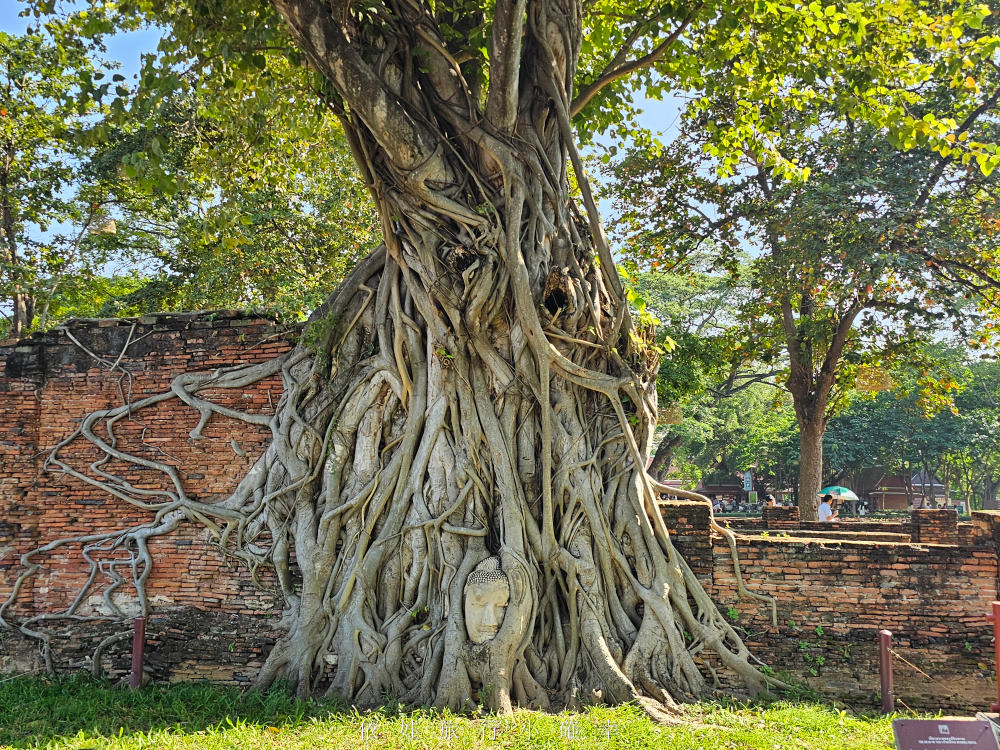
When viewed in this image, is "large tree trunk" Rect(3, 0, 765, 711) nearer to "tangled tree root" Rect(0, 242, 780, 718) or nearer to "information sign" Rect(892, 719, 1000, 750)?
"tangled tree root" Rect(0, 242, 780, 718)

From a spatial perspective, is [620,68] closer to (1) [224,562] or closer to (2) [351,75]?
(2) [351,75]

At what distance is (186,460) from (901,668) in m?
6.31

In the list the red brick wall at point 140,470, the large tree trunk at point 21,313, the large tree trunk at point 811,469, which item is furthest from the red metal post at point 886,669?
the large tree trunk at point 21,313

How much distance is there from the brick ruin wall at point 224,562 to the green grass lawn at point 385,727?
731 millimetres

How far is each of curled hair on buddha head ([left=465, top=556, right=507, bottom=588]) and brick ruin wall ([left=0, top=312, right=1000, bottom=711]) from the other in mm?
1608

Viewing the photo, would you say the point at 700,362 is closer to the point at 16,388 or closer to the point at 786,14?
the point at 786,14

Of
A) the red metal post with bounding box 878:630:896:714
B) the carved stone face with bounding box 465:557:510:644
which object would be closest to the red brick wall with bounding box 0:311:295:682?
the carved stone face with bounding box 465:557:510:644

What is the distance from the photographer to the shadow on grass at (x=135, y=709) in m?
5.21

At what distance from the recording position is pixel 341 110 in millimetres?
6211

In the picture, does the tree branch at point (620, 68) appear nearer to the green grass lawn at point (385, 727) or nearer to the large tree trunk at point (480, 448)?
the large tree trunk at point (480, 448)

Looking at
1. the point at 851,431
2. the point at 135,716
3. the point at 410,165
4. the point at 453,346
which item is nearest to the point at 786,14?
the point at 410,165

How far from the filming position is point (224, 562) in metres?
6.89

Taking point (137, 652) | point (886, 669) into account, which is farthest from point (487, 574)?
point (137, 652)

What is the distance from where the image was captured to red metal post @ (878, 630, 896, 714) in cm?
564
